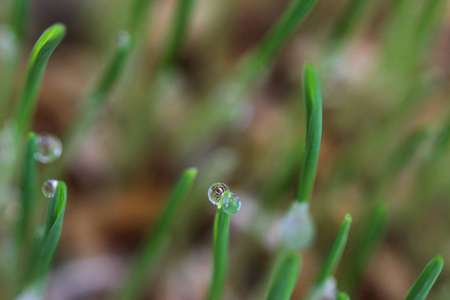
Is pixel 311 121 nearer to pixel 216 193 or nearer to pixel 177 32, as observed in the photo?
pixel 216 193

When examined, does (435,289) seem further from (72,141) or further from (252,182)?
Answer: (72,141)

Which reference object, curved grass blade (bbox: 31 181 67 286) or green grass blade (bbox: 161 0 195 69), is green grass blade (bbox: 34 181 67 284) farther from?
green grass blade (bbox: 161 0 195 69)

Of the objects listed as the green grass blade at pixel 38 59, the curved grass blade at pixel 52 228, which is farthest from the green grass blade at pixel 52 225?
the green grass blade at pixel 38 59

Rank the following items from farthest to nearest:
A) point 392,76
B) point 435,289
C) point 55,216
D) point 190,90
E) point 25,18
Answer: point 190,90 → point 392,76 → point 435,289 → point 25,18 → point 55,216

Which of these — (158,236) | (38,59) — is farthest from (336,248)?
(38,59)

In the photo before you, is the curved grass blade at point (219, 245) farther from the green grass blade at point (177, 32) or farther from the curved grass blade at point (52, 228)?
the green grass blade at point (177, 32)

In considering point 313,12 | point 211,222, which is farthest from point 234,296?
point 313,12
